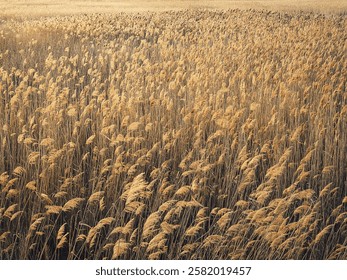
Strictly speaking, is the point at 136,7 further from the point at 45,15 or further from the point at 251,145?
the point at 251,145

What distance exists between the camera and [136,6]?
14.6 m

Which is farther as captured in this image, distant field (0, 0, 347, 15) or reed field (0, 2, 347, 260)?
distant field (0, 0, 347, 15)

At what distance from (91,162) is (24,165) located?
1.47 feet

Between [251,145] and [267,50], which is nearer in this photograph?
[251,145]

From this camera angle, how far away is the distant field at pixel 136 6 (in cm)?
1068

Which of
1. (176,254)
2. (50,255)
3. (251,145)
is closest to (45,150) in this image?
(50,255)

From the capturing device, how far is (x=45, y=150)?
3.15 meters

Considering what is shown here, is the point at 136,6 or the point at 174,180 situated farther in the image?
the point at 136,6

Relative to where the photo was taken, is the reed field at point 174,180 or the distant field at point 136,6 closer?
the reed field at point 174,180

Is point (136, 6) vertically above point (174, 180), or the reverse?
point (174, 180)

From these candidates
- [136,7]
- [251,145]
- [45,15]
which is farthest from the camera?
[136,7]

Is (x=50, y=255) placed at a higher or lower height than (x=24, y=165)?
lower

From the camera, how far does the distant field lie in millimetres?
10680

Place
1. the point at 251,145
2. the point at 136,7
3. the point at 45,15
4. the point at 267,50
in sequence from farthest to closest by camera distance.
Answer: the point at 136,7
the point at 45,15
the point at 267,50
the point at 251,145
